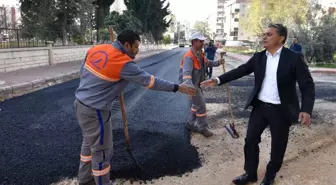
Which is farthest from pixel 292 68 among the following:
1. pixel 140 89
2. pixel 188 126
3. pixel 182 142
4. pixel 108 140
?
pixel 140 89

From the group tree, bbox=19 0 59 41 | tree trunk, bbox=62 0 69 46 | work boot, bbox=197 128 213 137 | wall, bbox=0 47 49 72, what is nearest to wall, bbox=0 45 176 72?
wall, bbox=0 47 49 72

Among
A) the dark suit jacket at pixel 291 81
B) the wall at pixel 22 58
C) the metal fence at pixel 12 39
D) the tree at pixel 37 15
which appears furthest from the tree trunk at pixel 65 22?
the dark suit jacket at pixel 291 81

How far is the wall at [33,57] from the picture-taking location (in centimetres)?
1141

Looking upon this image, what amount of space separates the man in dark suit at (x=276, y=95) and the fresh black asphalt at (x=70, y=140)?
103 cm

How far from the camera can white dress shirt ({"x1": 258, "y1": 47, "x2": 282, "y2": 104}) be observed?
2838 mm

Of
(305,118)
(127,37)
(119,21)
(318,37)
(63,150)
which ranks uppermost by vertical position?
(119,21)

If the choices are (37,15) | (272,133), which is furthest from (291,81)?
(37,15)

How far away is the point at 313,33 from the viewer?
1903 centimetres

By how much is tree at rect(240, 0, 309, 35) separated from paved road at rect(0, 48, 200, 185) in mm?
23475

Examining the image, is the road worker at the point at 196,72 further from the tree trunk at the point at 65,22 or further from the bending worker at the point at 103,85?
the tree trunk at the point at 65,22

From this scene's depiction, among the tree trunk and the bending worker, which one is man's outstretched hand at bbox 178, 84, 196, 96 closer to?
the bending worker

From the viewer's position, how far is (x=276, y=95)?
286 cm

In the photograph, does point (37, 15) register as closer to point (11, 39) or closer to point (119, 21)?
point (11, 39)

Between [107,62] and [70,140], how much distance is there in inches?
93.4
